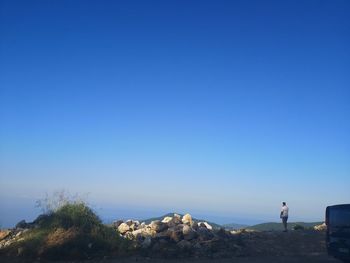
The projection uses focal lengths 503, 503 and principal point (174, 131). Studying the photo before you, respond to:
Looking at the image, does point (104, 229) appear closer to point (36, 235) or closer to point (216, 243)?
point (36, 235)

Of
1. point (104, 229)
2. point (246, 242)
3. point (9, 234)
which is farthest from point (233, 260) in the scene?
point (9, 234)

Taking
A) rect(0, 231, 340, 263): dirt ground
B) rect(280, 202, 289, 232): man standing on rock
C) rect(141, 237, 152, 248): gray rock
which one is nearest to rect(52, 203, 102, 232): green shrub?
rect(141, 237, 152, 248): gray rock

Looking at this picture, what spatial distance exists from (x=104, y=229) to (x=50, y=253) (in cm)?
245

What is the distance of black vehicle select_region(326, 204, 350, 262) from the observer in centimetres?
1491

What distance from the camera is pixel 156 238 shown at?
65.1 ft

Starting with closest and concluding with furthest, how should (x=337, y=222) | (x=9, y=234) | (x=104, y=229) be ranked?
(x=337, y=222) → (x=104, y=229) → (x=9, y=234)

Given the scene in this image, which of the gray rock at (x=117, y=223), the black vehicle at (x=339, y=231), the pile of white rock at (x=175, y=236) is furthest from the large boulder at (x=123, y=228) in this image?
the black vehicle at (x=339, y=231)

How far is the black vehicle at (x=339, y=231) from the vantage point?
1491cm

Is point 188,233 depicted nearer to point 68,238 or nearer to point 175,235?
point 175,235

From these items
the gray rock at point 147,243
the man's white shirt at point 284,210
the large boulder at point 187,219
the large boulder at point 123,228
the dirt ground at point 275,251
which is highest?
the man's white shirt at point 284,210

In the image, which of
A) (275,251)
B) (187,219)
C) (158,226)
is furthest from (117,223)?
(275,251)

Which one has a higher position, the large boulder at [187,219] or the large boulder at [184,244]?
the large boulder at [187,219]

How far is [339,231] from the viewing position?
15.2 metres

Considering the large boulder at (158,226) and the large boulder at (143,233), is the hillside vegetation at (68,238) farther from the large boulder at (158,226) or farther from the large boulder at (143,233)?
the large boulder at (158,226)
